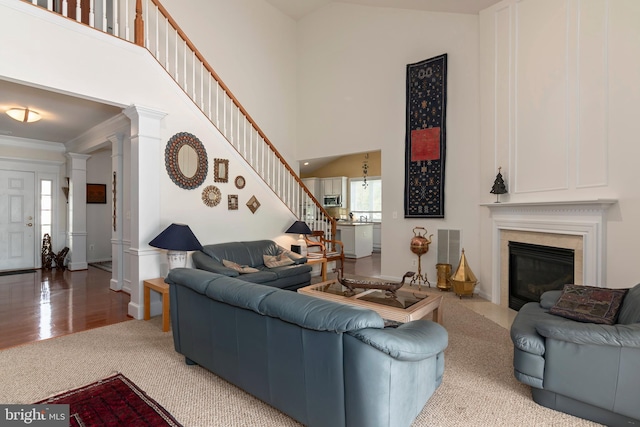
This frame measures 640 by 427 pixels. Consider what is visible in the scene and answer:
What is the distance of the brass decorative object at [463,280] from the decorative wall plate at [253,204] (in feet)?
10.6

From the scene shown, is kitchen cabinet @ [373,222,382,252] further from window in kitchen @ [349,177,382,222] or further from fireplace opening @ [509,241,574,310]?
fireplace opening @ [509,241,574,310]

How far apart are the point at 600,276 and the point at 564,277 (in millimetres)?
480

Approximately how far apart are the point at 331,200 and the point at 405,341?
8.75 m

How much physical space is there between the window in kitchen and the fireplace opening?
583cm

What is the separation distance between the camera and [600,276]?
315cm

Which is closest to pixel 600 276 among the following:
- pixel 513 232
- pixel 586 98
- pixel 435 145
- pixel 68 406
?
pixel 513 232

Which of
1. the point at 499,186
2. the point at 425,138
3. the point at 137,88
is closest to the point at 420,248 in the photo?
the point at 499,186

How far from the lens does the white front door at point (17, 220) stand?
6.35 metres

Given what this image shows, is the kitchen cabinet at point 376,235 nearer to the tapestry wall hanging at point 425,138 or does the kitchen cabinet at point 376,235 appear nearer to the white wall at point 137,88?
the tapestry wall hanging at point 425,138

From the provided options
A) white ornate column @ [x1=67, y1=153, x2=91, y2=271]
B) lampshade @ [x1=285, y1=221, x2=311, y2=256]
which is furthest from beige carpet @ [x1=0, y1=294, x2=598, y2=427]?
white ornate column @ [x1=67, y1=153, x2=91, y2=271]

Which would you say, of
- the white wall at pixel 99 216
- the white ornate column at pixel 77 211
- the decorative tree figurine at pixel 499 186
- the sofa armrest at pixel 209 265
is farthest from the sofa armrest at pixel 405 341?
the white wall at pixel 99 216

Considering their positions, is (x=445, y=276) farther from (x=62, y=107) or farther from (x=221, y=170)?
(x=62, y=107)

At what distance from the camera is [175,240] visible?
143 inches

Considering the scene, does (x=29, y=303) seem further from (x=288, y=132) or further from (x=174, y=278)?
(x=288, y=132)
